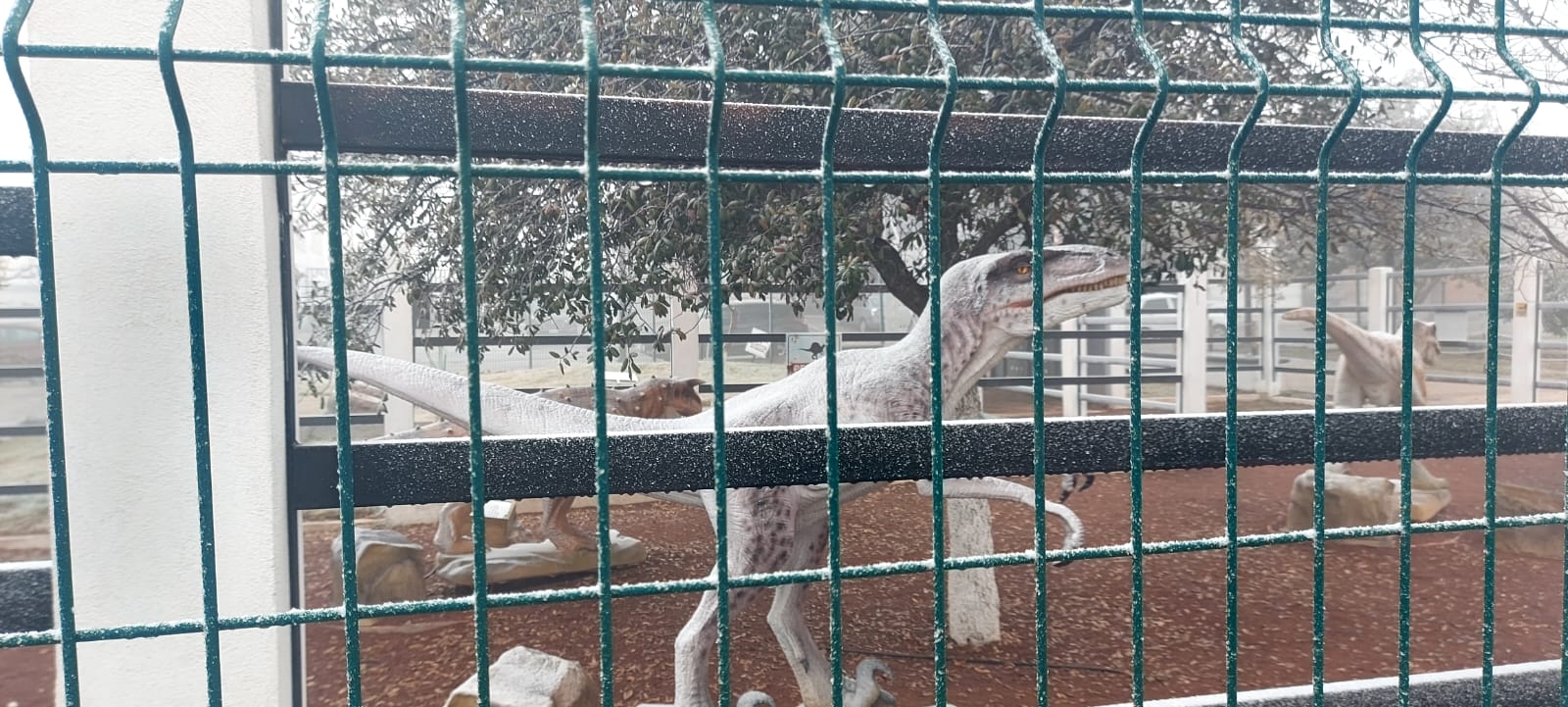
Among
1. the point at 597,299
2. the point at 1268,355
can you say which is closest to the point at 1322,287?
the point at 597,299

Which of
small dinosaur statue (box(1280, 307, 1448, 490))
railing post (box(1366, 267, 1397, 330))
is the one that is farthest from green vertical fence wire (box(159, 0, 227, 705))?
railing post (box(1366, 267, 1397, 330))

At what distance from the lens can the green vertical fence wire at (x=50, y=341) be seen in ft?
2.81

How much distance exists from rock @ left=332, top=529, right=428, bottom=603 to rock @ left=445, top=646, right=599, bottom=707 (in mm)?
1797

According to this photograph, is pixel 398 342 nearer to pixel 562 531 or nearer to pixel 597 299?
pixel 562 531

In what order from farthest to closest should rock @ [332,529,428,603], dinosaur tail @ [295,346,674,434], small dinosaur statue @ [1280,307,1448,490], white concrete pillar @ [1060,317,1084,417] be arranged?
white concrete pillar @ [1060,317,1084,417] < small dinosaur statue @ [1280,307,1448,490] < rock @ [332,529,428,603] < dinosaur tail @ [295,346,674,434]

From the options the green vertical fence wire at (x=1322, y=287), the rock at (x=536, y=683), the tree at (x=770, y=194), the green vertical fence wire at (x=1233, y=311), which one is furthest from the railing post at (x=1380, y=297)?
the green vertical fence wire at (x=1233, y=311)

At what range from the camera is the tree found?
3.51 metres

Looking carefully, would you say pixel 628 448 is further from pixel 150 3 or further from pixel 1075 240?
pixel 1075 240

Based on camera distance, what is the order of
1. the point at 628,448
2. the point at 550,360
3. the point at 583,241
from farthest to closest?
the point at 550,360
the point at 583,241
the point at 628,448

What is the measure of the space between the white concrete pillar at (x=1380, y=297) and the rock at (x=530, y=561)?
8.73 meters

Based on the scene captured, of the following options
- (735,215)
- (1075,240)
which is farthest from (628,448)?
(1075,240)

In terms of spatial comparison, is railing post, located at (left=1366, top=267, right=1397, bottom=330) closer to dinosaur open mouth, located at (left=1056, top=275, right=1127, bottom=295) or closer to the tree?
the tree

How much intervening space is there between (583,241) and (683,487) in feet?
9.31

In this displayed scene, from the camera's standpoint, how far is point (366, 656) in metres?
4.25
